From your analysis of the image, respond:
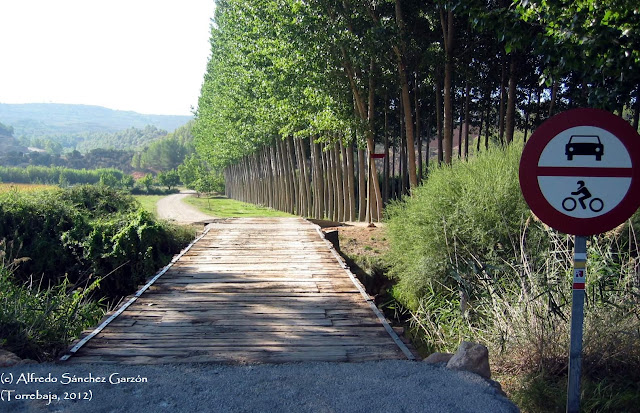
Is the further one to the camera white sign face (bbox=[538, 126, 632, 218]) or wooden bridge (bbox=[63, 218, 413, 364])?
wooden bridge (bbox=[63, 218, 413, 364])

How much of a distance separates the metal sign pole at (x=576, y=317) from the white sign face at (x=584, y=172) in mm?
248

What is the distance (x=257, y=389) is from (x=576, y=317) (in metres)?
2.33

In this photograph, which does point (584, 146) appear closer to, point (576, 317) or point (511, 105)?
point (576, 317)

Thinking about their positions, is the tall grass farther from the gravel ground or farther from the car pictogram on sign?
the car pictogram on sign

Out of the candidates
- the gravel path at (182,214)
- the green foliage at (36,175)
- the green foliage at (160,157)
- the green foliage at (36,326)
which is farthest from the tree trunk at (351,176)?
the green foliage at (160,157)

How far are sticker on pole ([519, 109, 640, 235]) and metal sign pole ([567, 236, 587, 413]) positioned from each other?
143 mm

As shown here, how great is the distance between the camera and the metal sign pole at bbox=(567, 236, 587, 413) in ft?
11.2

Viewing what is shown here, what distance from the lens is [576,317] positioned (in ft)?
11.4

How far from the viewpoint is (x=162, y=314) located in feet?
20.5

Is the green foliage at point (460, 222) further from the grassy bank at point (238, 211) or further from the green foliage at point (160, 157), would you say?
the green foliage at point (160, 157)

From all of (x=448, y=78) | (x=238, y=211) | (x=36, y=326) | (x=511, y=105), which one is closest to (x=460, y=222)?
(x=36, y=326)

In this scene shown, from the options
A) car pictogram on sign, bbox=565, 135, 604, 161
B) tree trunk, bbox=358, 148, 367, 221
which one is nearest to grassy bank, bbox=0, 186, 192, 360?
tree trunk, bbox=358, 148, 367, 221

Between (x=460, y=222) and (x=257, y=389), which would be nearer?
(x=257, y=389)

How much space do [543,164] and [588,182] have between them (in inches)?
11.7
